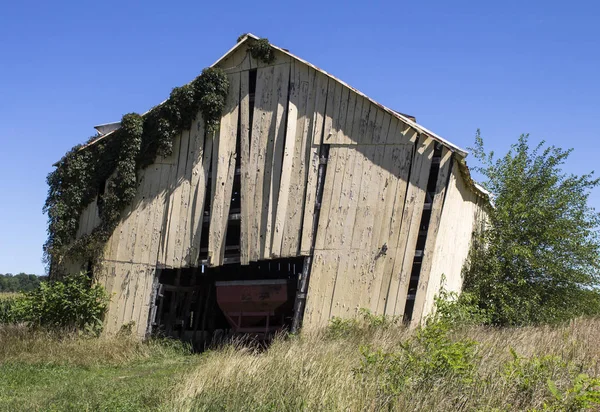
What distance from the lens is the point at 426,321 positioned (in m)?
14.7

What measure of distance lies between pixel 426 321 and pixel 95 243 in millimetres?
8471

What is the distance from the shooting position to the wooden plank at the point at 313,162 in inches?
612

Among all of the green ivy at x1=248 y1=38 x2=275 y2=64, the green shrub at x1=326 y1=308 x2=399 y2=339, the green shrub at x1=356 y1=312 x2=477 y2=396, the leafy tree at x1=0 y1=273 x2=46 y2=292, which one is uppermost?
the green ivy at x1=248 y1=38 x2=275 y2=64

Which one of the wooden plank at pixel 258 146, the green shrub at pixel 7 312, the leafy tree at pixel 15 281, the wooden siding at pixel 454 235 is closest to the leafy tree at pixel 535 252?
the wooden siding at pixel 454 235

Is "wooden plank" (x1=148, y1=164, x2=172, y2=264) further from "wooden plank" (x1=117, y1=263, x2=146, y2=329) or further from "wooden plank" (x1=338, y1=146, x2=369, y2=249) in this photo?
"wooden plank" (x1=338, y1=146, x2=369, y2=249)

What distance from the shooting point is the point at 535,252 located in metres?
19.6

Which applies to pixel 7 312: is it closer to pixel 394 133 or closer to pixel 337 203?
pixel 337 203

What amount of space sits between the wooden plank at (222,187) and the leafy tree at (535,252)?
6469 mm

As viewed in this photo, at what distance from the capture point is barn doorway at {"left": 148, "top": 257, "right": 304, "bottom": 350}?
1748 centimetres

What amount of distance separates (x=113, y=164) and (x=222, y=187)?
3.19 metres

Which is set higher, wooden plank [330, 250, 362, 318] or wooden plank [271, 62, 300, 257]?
wooden plank [271, 62, 300, 257]

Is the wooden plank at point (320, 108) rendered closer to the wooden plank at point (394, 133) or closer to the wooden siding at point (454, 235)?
the wooden plank at point (394, 133)

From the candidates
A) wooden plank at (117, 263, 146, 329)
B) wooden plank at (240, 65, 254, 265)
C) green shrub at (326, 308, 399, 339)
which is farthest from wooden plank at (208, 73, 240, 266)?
green shrub at (326, 308, 399, 339)

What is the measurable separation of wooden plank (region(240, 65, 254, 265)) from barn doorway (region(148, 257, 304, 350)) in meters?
1.74
